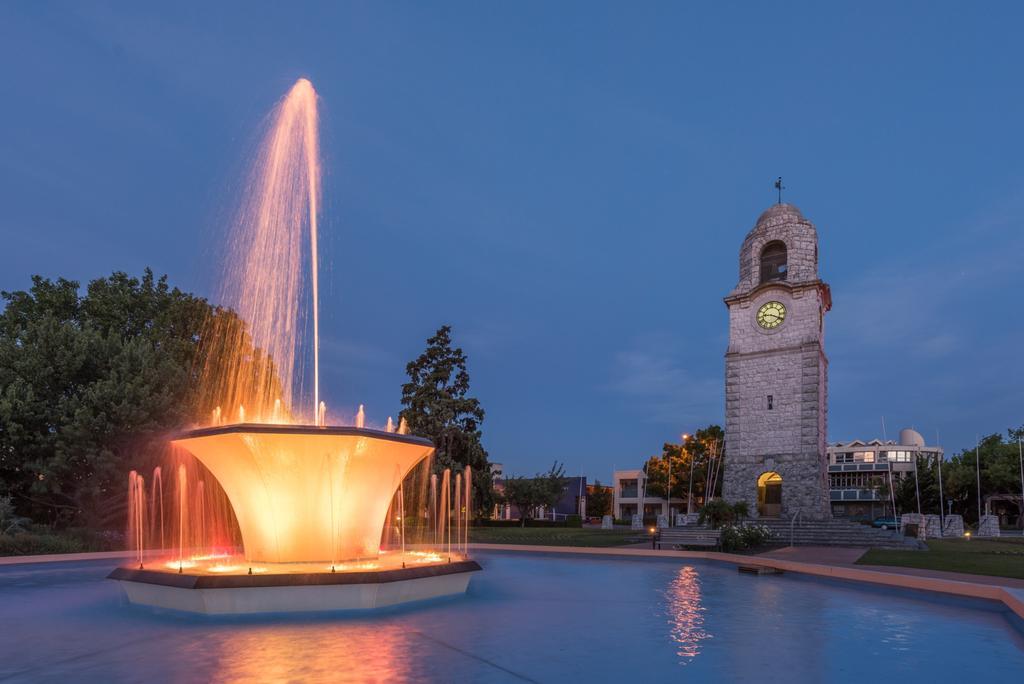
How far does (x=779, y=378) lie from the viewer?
37531 millimetres

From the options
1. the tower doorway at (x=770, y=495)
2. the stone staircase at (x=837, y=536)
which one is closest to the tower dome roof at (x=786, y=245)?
the tower doorway at (x=770, y=495)

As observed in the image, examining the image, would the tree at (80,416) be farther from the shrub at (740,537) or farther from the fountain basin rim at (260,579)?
the shrub at (740,537)

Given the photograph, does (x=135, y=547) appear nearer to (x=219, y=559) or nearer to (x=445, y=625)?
(x=219, y=559)

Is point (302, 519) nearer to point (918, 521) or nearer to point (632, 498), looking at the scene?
point (918, 521)

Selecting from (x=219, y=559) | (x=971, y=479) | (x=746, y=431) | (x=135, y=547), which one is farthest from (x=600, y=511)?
(x=219, y=559)

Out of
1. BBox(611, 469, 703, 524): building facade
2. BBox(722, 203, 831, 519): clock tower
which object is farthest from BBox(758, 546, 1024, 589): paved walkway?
→ BBox(611, 469, 703, 524): building facade

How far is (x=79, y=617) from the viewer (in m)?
10.2

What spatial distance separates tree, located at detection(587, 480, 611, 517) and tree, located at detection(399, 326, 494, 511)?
43.8 metres

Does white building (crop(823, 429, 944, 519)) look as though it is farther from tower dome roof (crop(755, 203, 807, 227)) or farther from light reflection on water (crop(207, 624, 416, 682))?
light reflection on water (crop(207, 624, 416, 682))

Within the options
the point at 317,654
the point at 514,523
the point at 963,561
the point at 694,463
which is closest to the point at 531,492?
the point at 514,523

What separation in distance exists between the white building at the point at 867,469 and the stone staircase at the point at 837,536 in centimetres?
4684

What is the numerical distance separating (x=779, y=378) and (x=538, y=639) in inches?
1255

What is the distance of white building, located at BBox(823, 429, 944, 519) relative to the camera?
259 ft

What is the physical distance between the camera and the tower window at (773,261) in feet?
129
